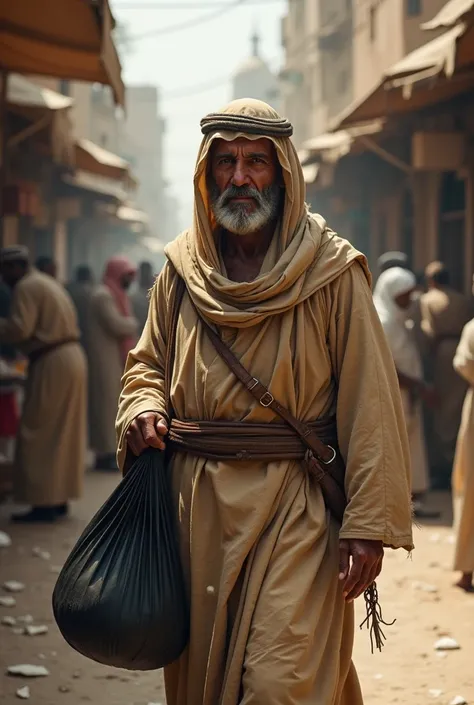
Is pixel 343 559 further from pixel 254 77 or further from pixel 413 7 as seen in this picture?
pixel 254 77

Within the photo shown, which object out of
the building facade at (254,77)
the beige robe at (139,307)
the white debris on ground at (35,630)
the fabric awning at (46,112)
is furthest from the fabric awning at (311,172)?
the building facade at (254,77)

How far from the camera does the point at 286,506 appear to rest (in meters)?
3.44

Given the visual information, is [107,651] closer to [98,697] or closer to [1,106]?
[98,697]

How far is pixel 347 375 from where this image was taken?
11.5 ft

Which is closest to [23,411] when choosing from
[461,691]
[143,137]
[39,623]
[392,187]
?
[39,623]

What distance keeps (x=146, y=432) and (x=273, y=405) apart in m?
0.40

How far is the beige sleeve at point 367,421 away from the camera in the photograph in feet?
11.1

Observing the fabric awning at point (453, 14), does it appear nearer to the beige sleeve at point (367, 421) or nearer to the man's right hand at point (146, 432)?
the beige sleeve at point (367, 421)

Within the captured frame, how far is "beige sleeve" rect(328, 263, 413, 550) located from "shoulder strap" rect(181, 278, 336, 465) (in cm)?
7

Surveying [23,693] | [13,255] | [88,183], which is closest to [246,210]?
[23,693]

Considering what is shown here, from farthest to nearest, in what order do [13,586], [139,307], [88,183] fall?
[88,183] < [139,307] < [13,586]

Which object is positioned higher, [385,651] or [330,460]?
[330,460]

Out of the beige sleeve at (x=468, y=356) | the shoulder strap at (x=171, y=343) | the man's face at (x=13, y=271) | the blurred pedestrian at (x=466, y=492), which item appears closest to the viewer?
the shoulder strap at (x=171, y=343)

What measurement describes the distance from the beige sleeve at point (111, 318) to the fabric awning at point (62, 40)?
2.53m
